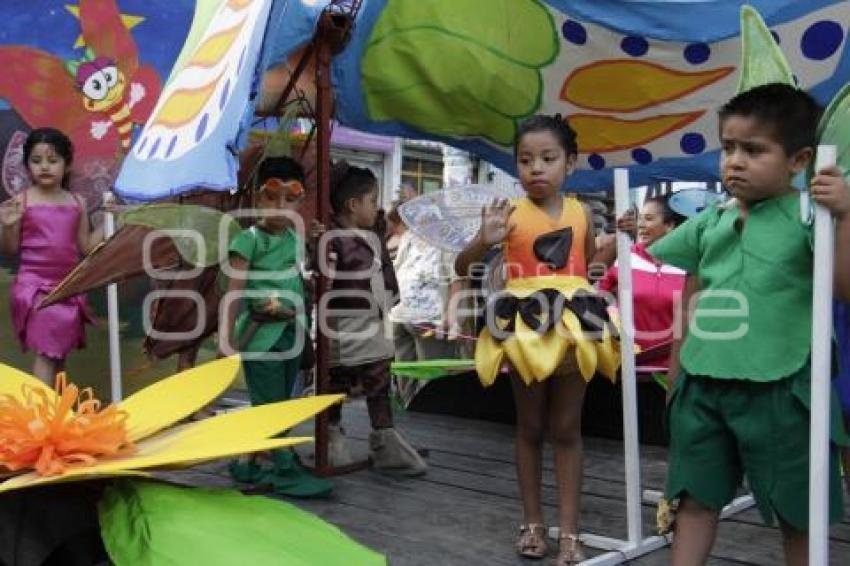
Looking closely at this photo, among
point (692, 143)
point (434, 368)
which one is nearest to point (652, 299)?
point (692, 143)

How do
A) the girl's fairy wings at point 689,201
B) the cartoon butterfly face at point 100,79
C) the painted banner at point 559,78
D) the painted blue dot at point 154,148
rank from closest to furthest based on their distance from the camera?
1. the painted blue dot at point 154,148
2. the painted banner at point 559,78
3. the cartoon butterfly face at point 100,79
4. the girl's fairy wings at point 689,201

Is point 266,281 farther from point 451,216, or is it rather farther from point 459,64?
point 459,64

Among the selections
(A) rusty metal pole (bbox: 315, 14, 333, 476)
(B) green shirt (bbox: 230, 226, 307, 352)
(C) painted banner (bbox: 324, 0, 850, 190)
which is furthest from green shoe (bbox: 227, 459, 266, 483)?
(C) painted banner (bbox: 324, 0, 850, 190)

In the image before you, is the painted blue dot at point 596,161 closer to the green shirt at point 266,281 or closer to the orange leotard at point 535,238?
the orange leotard at point 535,238

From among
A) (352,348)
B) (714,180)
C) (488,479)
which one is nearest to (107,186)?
(352,348)

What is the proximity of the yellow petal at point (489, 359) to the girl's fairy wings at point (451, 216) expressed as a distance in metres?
0.71

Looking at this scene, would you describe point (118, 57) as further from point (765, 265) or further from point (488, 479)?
point (765, 265)

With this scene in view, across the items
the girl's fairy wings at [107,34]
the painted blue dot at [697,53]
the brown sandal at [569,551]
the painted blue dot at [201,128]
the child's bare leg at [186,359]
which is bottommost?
the brown sandal at [569,551]

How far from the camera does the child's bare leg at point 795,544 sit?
1.63 m

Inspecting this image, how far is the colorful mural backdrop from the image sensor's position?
11.1ft

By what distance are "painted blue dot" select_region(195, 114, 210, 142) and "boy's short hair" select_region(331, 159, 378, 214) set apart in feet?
4.62

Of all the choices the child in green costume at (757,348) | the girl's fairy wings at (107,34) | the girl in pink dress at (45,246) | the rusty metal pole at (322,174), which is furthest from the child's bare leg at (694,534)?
the girl's fairy wings at (107,34)

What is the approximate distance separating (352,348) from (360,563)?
234cm

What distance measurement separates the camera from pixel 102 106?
363 centimetres
